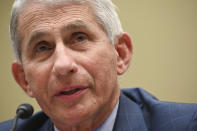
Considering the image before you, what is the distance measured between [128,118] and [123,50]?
1.09 feet

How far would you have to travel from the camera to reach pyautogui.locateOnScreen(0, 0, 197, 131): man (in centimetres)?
86

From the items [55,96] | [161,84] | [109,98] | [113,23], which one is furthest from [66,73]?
[161,84]

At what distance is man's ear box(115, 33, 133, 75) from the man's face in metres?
0.08

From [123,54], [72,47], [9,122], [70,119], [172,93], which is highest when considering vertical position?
[72,47]

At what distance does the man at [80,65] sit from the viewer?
2.81 ft

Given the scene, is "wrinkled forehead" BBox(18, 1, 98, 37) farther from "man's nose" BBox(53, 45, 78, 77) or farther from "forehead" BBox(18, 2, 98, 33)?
"man's nose" BBox(53, 45, 78, 77)

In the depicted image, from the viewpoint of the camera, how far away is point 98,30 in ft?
3.17

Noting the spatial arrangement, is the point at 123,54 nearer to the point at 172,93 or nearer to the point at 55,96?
the point at 55,96

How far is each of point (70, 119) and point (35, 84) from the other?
0.75 feet

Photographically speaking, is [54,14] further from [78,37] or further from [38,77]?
[38,77]

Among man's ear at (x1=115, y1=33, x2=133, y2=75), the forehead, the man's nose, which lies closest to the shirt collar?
man's ear at (x1=115, y1=33, x2=133, y2=75)

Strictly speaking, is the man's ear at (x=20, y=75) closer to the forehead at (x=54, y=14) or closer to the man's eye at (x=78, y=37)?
the forehead at (x=54, y=14)

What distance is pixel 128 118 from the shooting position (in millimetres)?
1039

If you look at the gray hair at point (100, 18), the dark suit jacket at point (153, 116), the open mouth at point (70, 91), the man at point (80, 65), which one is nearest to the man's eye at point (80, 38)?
the man at point (80, 65)
